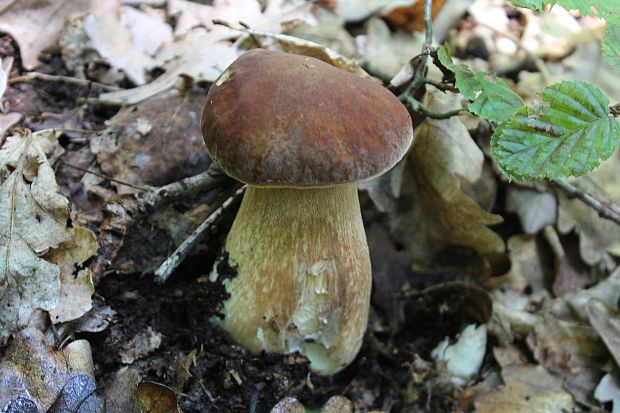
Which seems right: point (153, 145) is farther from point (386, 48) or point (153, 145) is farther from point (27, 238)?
point (386, 48)

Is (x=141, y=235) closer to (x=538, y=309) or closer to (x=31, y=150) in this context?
(x=31, y=150)

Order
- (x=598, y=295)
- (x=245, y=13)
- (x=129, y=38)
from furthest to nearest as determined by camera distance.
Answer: (x=245, y=13)
(x=129, y=38)
(x=598, y=295)

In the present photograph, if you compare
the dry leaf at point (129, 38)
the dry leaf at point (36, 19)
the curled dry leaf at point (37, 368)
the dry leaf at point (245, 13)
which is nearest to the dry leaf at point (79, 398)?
the curled dry leaf at point (37, 368)

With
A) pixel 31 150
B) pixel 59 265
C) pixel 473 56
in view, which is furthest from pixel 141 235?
pixel 473 56

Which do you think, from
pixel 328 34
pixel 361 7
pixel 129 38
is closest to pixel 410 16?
pixel 361 7

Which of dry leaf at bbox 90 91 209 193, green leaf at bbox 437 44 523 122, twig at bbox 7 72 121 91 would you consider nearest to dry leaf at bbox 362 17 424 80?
green leaf at bbox 437 44 523 122

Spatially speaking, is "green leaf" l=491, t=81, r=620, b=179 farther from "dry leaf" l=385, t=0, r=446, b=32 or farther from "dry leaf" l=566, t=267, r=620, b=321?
"dry leaf" l=385, t=0, r=446, b=32
